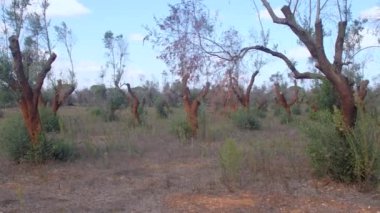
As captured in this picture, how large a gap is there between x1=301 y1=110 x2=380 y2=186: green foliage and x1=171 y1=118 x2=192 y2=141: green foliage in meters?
8.82

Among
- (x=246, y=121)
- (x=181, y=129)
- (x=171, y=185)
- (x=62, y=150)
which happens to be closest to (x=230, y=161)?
(x=171, y=185)

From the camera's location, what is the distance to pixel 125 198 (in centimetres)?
973

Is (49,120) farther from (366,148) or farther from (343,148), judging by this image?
(366,148)

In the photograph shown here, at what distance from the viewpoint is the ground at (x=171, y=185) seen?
8930 millimetres

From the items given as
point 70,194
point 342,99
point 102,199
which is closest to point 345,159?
point 342,99

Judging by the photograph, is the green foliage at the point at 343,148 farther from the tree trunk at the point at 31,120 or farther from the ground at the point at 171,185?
the tree trunk at the point at 31,120

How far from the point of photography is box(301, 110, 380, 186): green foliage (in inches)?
372

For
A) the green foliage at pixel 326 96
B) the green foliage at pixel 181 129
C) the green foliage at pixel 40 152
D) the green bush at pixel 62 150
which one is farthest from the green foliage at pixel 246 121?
the green foliage at pixel 40 152

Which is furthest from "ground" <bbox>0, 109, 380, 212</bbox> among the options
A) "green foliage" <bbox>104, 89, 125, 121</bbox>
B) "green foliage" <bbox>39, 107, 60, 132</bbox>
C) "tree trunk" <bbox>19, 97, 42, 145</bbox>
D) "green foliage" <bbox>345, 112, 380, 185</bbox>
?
"green foliage" <bbox>104, 89, 125, 121</bbox>

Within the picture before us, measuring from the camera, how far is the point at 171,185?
1074 cm

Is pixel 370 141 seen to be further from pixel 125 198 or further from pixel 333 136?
pixel 125 198

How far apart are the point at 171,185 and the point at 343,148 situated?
3293 millimetres

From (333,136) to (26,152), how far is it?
7.44 meters

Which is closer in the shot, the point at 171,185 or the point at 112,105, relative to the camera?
the point at 171,185
